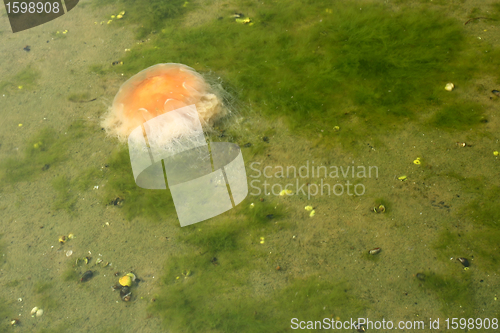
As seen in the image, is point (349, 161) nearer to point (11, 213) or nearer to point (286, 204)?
point (286, 204)

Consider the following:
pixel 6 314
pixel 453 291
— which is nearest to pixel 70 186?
pixel 6 314

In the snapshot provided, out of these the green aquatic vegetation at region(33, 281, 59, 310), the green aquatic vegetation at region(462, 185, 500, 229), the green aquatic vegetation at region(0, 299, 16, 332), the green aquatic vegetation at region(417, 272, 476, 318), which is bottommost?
the green aquatic vegetation at region(0, 299, 16, 332)

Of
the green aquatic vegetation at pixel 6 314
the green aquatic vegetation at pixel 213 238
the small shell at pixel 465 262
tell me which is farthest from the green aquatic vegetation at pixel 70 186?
the small shell at pixel 465 262

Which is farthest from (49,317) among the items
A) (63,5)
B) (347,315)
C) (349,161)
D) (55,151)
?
(63,5)

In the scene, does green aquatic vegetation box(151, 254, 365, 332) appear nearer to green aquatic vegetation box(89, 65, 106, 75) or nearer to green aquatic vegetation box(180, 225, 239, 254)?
green aquatic vegetation box(180, 225, 239, 254)

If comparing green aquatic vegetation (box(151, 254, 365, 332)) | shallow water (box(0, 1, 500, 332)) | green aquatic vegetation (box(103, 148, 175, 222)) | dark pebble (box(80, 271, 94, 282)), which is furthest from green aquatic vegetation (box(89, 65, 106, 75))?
green aquatic vegetation (box(151, 254, 365, 332))
